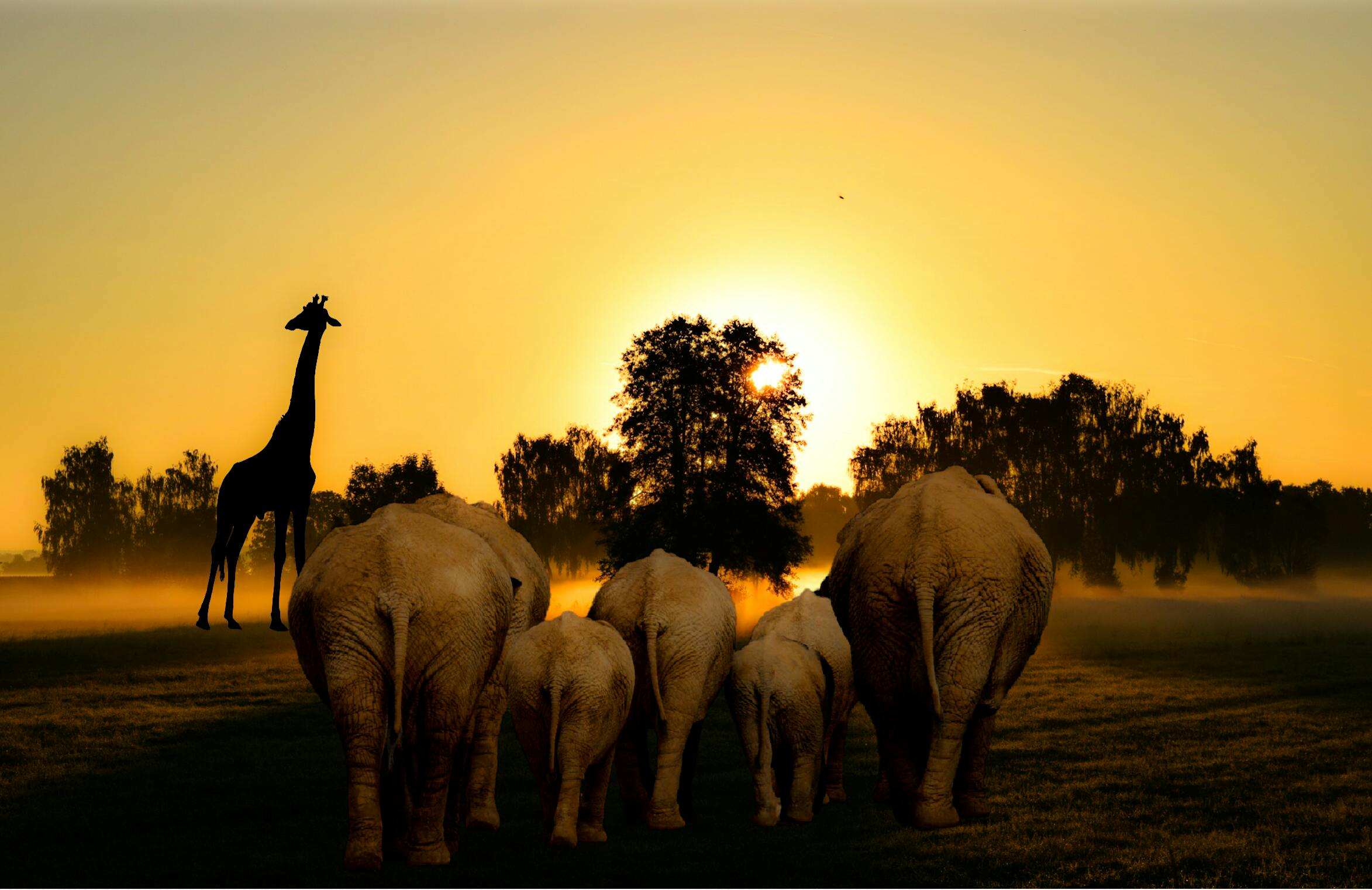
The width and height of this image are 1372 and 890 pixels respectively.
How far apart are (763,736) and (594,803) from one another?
6.60 feet

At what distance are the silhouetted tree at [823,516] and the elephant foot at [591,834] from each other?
378ft

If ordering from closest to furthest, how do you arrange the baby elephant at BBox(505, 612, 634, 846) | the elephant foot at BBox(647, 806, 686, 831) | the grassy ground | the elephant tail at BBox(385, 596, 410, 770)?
1. the elephant tail at BBox(385, 596, 410, 770)
2. the grassy ground
3. the baby elephant at BBox(505, 612, 634, 846)
4. the elephant foot at BBox(647, 806, 686, 831)

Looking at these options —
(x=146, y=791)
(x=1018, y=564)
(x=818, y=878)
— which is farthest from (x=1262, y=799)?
(x=146, y=791)

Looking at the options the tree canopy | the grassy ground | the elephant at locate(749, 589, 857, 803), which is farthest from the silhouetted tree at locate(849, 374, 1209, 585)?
the elephant at locate(749, 589, 857, 803)

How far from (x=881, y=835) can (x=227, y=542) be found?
677cm

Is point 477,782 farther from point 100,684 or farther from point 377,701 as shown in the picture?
point 100,684

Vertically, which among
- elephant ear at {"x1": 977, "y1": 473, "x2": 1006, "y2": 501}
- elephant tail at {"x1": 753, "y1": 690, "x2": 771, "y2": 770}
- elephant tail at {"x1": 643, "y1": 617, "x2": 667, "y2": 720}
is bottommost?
elephant tail at {"x1": 753, "y1": 690, "x2": 771, "y2": 770}

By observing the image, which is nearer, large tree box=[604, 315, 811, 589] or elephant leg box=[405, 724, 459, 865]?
elephant leg box=[405, 724, 459, 865]

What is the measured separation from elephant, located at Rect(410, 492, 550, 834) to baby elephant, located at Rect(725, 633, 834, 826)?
2.46 m

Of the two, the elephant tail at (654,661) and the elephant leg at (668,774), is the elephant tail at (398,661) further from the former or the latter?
the elephant leg at (668,774)

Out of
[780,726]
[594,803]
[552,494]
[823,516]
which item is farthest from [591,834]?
[823,516]

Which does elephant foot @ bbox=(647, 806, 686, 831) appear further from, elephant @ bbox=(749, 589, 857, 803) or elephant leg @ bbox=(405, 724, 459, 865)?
elephant leg @ bbox=(405, 724, 459, 865)

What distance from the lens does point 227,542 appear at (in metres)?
11.4

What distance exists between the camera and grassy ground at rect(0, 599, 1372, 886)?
12016mm
